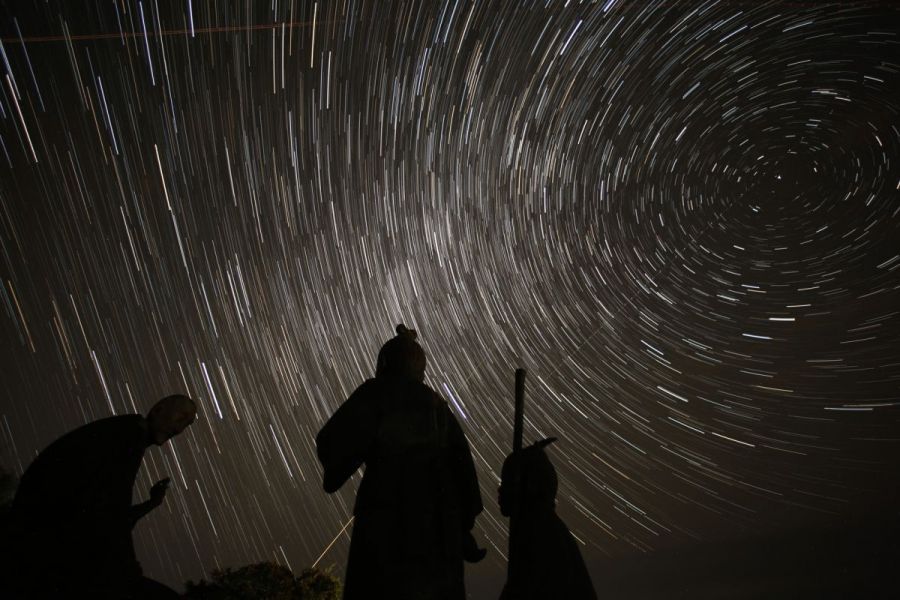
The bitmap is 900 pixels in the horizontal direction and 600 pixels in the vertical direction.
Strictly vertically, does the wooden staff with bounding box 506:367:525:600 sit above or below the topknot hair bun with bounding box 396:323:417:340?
below

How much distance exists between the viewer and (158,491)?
16.4 ft

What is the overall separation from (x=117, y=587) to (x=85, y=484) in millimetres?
751

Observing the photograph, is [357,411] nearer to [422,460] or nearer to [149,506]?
[422,460]

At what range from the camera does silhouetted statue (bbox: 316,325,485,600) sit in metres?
4.25

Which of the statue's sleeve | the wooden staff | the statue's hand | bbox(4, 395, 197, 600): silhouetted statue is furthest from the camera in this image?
the wooden staff

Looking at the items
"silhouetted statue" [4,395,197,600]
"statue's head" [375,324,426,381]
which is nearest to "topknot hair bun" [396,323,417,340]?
"statue's head" [375,324,426,381]

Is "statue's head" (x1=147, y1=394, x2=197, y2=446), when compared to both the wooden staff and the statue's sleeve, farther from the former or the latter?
the wooden staff

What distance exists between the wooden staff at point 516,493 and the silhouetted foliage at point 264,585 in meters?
15.1

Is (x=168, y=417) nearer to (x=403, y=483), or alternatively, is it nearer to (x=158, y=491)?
(x=158, y=491)

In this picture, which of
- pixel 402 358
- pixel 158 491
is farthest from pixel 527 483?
pixel 158 491

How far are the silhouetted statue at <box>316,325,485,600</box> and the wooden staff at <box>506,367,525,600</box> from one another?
0.57m

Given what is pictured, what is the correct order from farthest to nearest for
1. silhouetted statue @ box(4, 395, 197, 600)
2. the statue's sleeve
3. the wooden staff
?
1. the wooden staff
2. the statue's sleeve
3. silhouetted statue @ box(4, 395, 197, 600)

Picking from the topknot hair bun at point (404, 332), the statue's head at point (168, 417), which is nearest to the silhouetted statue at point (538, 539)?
the topknot hair bun at point (404, 332)

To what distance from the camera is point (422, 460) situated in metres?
4.76
